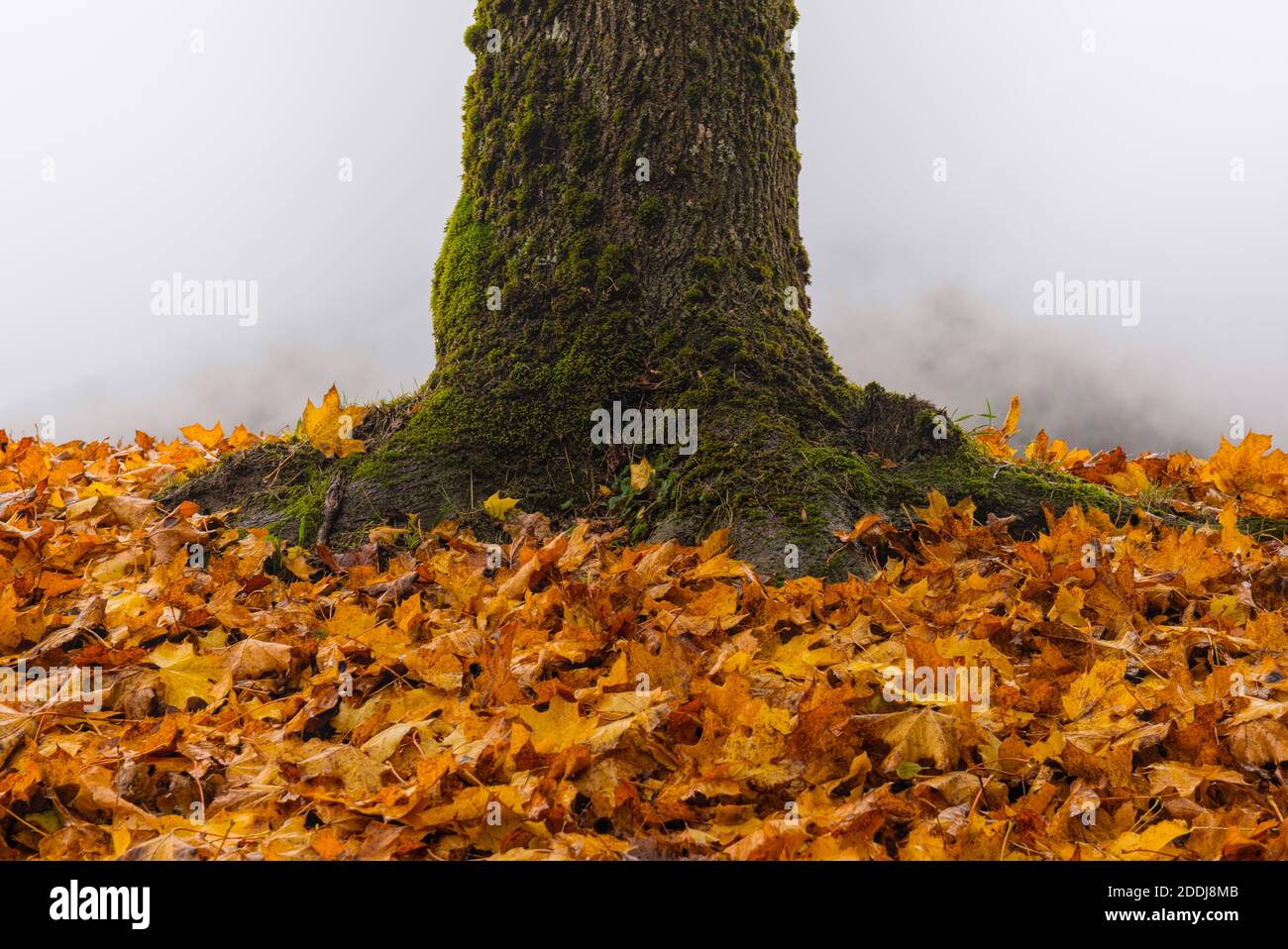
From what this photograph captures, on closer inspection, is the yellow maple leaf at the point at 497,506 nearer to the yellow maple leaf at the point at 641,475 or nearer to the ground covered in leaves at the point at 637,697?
the ground covered in leaves at the point at 637,697

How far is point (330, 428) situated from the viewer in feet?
13.7

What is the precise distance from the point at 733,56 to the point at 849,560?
2.34 m

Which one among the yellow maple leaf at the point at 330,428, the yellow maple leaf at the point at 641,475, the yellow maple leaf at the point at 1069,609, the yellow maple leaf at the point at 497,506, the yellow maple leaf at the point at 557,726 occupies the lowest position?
the yellow maple leaf at the point at 557,726

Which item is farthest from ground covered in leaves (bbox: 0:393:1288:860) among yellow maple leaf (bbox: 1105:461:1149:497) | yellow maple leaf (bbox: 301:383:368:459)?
yellow maple leaf (bbox: 301:383:368:459)

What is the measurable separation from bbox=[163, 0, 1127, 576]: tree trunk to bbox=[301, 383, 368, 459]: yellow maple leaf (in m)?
0.09

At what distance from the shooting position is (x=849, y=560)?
3.46 meters

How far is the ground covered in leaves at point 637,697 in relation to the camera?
2.00m

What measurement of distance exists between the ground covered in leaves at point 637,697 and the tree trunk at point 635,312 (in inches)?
10.8

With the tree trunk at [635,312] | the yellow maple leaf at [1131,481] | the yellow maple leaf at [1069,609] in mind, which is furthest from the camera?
the yellow maple leaf at [1131,481]

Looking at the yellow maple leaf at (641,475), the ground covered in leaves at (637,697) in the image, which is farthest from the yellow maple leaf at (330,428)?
the yellow maple leaf at (641,475)

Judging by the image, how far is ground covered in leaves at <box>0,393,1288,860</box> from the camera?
200 cm

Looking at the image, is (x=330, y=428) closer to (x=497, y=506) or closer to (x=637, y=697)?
(x=497, y=506)

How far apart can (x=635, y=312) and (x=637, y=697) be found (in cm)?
220
